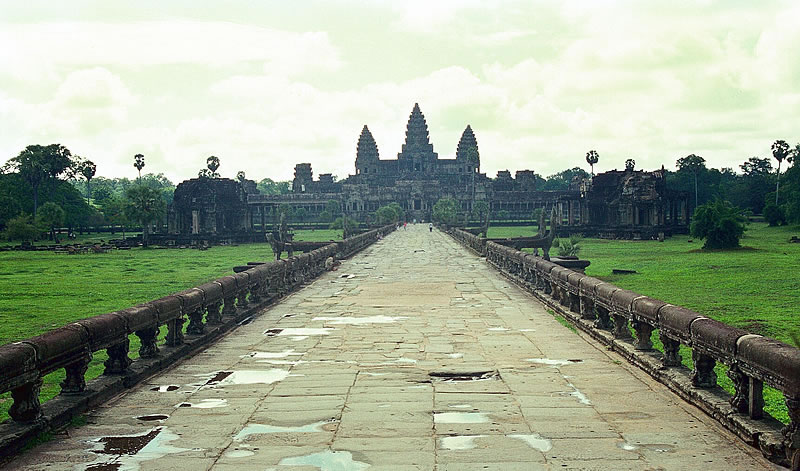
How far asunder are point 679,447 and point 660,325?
2648 millimetres

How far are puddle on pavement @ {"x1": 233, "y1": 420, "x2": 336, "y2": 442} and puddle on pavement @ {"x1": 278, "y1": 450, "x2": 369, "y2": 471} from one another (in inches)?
24.3

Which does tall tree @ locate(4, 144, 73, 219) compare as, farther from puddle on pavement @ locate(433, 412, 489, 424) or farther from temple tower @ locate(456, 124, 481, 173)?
temple tower @ locate(456, 124, 481, 173)

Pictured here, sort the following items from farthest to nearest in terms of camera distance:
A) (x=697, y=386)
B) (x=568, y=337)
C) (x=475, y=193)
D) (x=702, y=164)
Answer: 1. (x=475, y=193)
2. (x=702, y=164)
3. (x=568, y=337)
4. (x=697, y=386)

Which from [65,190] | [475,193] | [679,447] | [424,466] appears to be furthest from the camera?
[475,193]

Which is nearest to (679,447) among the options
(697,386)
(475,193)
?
(697,386)

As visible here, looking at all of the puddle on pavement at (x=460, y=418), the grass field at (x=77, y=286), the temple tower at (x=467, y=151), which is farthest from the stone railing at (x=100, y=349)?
the temple tower at (x=467, y=151)

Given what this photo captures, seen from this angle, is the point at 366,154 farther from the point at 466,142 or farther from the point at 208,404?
the point at 208,404

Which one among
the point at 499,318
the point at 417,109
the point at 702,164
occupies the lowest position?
the point at 499,318

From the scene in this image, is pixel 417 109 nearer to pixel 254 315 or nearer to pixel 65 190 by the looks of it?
pixel 65 190

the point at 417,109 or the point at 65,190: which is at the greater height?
the point at 417,109

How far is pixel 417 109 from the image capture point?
17662 cm

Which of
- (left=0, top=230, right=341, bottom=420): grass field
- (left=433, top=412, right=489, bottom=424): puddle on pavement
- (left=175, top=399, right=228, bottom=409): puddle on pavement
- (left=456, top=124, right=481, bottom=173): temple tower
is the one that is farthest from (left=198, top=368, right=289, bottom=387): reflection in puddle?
(left=456, top=124, right=481, bottom=173): temple tower

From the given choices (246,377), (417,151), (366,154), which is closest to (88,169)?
(366,154)

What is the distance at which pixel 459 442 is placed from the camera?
19.4 feet
